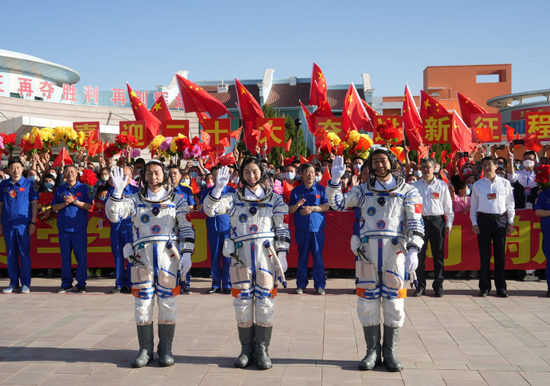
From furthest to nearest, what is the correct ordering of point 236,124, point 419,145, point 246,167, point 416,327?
point 236,124 → point 419,145 → point 416,327 → point 246,167

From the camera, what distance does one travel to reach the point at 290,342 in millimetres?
5531

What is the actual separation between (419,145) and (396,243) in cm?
951

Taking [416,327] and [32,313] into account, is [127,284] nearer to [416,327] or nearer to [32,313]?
[32,313]

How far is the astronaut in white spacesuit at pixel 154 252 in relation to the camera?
15.9ft

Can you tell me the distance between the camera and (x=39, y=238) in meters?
9.43

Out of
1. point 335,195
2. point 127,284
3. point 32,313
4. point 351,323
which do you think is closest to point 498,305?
point 351,323

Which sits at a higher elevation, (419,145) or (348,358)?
(419,145)

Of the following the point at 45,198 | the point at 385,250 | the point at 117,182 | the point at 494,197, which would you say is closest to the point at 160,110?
the point at 45,198

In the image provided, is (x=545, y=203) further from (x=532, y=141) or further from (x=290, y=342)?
(x=532, y=141)

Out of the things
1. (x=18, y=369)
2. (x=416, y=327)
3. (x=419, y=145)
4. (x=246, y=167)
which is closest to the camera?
(x=18, y=369)

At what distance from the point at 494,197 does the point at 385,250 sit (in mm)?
3662

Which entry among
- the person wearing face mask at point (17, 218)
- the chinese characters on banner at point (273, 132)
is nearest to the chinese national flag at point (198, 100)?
the chinese characters on banner at point (273, 132)

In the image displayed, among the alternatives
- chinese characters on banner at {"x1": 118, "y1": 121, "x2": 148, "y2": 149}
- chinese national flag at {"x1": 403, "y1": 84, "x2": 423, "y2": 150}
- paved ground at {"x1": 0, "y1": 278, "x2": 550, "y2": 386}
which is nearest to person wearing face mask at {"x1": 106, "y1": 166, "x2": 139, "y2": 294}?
paved ground at {"x1": 0, "y1": 278, "x2": 550, "y2": 386}

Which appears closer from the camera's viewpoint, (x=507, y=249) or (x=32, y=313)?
(x=32, y=313)
